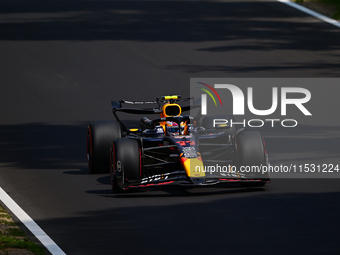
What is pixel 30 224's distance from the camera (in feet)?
32.1

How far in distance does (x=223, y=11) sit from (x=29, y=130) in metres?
17.2

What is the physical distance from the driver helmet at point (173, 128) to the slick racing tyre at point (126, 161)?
1.10m

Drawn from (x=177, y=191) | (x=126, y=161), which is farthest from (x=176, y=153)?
(x=126, y=161)

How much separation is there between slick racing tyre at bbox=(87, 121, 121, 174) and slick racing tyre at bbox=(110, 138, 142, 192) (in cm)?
115

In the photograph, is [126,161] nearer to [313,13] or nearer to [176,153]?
[176,153]

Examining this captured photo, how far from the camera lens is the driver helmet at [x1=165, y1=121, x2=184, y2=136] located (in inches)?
490

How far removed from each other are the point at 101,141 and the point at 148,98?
30.8 ft

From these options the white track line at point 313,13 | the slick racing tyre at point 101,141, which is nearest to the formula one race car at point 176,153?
the slick racing tyre at point 101,141

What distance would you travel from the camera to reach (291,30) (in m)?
29.8

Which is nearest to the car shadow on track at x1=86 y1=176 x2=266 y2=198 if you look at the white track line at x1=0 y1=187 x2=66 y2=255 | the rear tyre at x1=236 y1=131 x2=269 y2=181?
the rear tyre at x1=236 y1=131 x2=269 y2=181

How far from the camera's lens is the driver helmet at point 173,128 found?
12438 mm

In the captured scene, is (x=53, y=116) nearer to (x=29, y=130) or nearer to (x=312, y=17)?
(x=29, y=130)

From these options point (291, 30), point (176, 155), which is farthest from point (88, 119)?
point (291, 30)

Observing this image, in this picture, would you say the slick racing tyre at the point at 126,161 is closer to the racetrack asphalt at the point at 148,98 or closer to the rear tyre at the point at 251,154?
the racetrack asphalt at the point at 148,98
